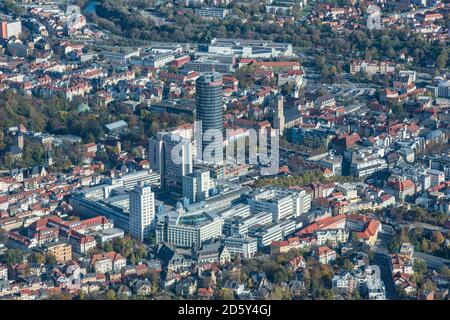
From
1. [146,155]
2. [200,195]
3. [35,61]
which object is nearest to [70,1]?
[35,61]

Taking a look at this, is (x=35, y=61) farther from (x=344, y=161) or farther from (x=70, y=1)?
(x=344, y=161)

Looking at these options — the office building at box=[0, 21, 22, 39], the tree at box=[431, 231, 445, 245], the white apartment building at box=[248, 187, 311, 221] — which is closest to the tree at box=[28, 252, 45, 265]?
the white apartment building at box=[248, 187, 311, 221]

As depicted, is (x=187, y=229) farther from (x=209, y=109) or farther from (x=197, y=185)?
(x=209, y=109)

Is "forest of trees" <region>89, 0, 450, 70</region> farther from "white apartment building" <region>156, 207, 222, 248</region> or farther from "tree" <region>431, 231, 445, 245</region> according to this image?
"white apartment building" <region>156, 207, 222, 248</region>

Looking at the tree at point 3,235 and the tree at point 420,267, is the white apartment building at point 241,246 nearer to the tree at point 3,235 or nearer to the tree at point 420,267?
the tree at point 420,267

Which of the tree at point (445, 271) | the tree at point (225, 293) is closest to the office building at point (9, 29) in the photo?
the tree at point (225, 293)

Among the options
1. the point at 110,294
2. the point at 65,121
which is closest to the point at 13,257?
the point at 110,294
